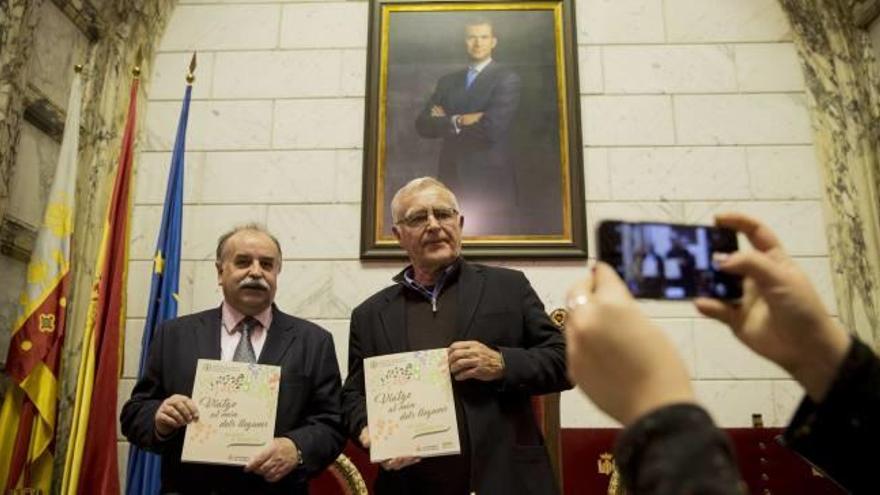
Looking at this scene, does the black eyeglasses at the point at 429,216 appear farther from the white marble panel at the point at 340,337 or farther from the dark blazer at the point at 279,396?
the white marble panel at the point at 340,337

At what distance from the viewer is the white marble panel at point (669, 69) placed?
462 cm

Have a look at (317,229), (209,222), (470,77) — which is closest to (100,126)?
(209,222)

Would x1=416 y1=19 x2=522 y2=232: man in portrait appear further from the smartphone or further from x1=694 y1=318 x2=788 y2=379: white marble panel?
the smartphone

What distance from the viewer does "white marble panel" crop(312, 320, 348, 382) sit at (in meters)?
4.18

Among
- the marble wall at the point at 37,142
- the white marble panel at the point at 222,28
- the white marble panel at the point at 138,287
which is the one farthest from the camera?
the white marble panel at the point at 222,28

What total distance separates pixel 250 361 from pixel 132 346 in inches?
80.7

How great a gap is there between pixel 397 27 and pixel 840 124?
2.83 m

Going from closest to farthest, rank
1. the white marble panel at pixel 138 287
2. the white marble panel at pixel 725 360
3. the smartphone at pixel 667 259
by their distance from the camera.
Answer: the smartphone at pixel 667 259 → the white marble panel at pixel 725 360 → the white marble panel at pixel 138 287

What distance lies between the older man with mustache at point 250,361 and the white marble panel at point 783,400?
2.64 metres

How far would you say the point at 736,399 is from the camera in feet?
13.3

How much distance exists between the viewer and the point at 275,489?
7.80 ft

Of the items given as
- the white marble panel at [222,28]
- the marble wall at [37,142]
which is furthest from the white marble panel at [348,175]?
the marble wall at [37,142]

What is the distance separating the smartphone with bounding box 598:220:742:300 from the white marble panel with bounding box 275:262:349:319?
11.5 ft

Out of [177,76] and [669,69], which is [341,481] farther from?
[669,69]
